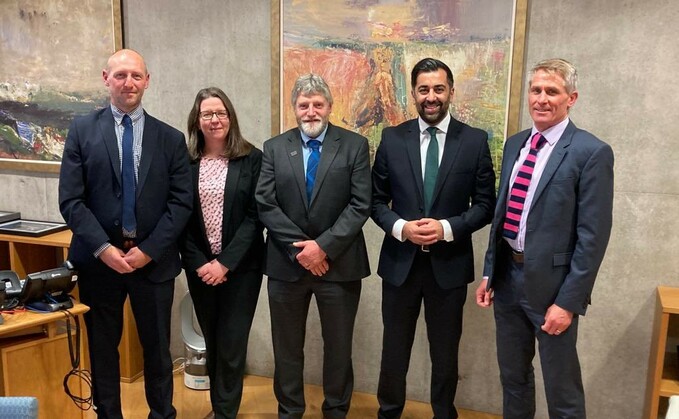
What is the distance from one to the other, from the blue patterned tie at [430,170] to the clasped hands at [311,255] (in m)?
0.49

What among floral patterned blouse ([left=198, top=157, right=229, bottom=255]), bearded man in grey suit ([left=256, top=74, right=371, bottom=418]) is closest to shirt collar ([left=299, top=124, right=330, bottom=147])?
bearded man in grey suit ([left=256, top=74, right=371, bottom=418])

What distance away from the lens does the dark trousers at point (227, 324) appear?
271 centimetres

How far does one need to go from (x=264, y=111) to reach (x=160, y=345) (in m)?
1.42

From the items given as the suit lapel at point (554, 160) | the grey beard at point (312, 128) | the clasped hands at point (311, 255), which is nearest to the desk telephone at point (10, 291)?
the clasped hands at point (311, 255)

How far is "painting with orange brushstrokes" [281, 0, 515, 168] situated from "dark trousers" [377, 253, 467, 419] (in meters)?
0.84

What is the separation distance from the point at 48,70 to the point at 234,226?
77.1 inches

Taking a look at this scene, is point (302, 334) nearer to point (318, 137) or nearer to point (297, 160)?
point (297, 160)

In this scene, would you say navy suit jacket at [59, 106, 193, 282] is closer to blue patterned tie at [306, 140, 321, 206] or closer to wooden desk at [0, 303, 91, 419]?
wooden desk at [0, 303, 91, 419]

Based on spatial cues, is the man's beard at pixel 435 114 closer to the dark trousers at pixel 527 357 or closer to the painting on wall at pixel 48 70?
the dark trousers at pixel 527 357

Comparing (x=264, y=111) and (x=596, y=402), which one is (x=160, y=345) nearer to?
(x=264, y=111)

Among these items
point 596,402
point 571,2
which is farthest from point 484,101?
point 596,402

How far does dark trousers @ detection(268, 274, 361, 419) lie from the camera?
8.61ft

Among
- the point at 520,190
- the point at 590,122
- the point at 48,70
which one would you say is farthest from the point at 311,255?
the point at 48,70

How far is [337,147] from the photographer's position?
8.41 feet
